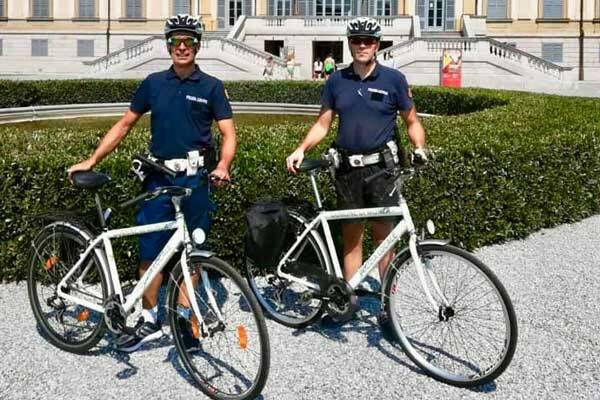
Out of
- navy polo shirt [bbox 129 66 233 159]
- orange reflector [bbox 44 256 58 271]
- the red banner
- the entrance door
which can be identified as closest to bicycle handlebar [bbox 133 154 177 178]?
navy polo shirt [bbox 129 66 233 159]

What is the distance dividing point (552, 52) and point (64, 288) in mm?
41968

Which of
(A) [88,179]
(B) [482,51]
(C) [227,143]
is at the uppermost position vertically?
(B) [482,51]

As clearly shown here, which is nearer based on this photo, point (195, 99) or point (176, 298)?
point (176, 298)

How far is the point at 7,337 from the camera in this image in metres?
4.40

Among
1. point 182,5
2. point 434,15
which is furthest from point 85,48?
point 434,15

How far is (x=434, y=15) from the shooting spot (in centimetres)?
Result: 4181

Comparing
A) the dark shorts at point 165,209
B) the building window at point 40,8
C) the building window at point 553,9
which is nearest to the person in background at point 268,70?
the building window at point 553,9

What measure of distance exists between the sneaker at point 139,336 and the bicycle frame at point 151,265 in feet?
0.52

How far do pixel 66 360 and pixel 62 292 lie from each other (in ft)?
1.37

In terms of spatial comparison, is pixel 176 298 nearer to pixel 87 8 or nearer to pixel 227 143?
pixel 227 143

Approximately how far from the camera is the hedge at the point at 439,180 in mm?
5230

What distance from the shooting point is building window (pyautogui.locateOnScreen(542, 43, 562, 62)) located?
41.1 m

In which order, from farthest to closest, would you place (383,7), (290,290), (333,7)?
(383,7), (333,7), (290,290)

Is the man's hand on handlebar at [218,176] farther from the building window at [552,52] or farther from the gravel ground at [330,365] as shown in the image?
the building window at [552,52]
